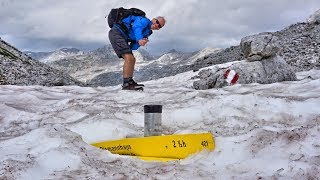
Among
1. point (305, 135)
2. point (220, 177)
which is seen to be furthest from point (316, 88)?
point (220, 177)

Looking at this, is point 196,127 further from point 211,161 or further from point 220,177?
→ point 220,177

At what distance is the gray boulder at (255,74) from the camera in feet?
43.5

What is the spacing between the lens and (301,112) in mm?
7699

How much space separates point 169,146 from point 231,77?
7725 millimetres

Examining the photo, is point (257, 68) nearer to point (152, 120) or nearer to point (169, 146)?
point (152, 120)

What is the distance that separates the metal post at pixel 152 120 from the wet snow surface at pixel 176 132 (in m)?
0.56

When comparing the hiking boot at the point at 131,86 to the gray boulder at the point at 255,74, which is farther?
the gray boulder at the point at 255,74

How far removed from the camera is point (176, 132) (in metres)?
7.12

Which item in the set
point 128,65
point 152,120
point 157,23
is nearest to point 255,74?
point 157,23

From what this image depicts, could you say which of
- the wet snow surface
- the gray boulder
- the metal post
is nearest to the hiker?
the wet snow surface

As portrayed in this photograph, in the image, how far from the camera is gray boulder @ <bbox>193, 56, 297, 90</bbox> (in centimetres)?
1326

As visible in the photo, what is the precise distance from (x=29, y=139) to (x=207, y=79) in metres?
8.67

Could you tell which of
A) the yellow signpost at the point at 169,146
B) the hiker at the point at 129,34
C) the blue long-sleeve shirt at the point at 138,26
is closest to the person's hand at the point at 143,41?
the hiker at the point at 129,34

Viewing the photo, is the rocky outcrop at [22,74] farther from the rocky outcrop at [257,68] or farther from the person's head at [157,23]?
the rocky outcrop at [257,68]
